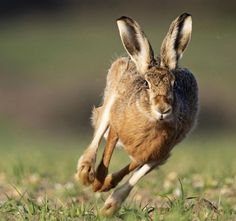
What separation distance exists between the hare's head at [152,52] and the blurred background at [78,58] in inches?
537

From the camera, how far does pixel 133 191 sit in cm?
935

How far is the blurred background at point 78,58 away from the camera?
27391 millimetres

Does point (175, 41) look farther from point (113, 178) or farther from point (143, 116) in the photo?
point (113, 178)

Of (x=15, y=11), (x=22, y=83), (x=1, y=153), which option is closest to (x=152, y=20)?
(x=15, y=11)

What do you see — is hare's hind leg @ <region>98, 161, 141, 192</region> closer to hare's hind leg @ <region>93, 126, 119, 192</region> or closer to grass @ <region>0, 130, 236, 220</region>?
hare's hind leg @ <region>93, 126, 119, 192</region>

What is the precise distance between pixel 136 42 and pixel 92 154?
1.07 meters

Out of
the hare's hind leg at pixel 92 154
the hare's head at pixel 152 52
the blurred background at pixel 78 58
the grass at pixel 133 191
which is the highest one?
the hare's head at pixel 152 52

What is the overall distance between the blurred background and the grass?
30.0ft

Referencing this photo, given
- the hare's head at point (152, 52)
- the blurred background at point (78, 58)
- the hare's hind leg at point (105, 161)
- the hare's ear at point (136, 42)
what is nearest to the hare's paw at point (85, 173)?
the hare's hind leg at point (105, 161)

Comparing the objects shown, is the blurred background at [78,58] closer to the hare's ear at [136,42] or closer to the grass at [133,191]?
the grass at [133,191]

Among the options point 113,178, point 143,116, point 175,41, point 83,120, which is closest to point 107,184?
point 113,178

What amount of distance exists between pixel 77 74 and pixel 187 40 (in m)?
23.3

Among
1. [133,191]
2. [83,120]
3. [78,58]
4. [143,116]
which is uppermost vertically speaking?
[143,116]

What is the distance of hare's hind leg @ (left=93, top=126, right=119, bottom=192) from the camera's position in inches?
318
